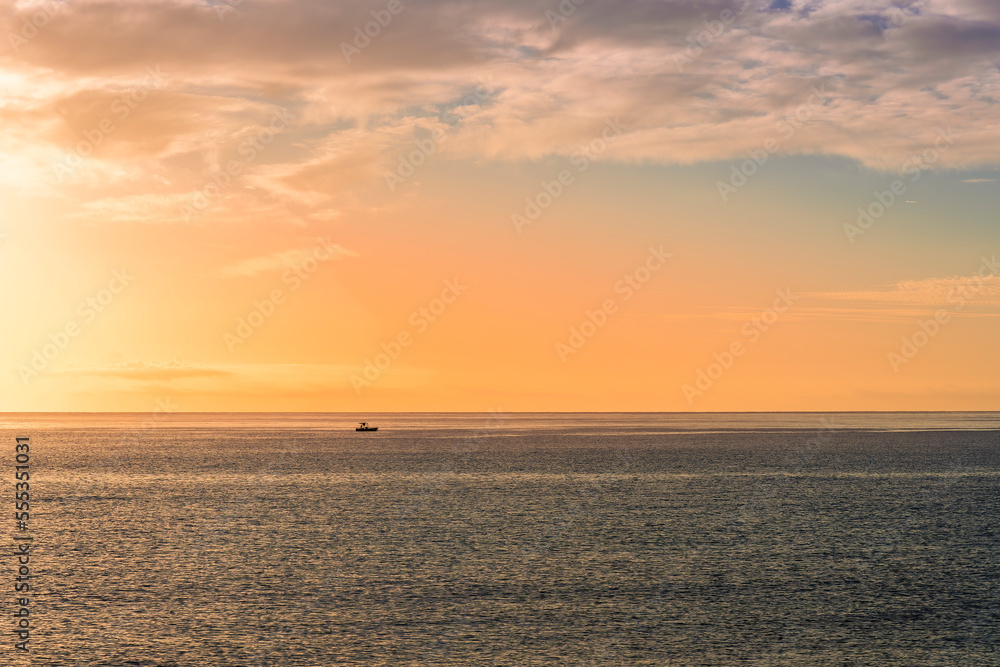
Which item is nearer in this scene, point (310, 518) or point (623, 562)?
point (623, 562)

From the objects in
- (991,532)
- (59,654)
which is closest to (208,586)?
(59,654)

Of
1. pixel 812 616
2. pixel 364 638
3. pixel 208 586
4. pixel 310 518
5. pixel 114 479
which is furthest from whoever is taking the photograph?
pixel 114 479

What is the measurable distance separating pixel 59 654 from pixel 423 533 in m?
36.4

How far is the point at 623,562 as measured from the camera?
61.2m

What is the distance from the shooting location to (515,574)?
5659 cm

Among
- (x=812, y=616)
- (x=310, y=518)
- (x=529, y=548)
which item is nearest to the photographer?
(x=812, y=616)

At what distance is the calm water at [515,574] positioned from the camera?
137ft

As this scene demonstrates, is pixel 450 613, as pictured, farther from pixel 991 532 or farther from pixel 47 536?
pixel 991 532

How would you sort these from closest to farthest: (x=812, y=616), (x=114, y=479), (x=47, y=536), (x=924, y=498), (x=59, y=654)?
(x=59, y=654)
(x=812, y=616)
(x=47, y=536)
(x=924, y=498)
(x=114, y=479)

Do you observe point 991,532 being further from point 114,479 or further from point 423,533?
point 114,479

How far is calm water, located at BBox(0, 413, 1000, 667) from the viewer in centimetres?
4162

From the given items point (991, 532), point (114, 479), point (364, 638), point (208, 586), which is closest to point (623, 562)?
point (364, 638)

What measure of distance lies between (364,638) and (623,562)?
2410cm

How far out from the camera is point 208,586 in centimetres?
5406
